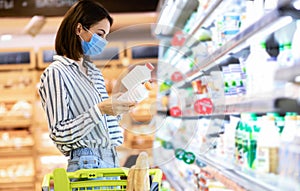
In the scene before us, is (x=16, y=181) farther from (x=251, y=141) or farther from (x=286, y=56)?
(x=286, y=56)

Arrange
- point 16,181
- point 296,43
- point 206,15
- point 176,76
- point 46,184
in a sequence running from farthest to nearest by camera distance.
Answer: point 16,181 < point 206,15 < point 296,43 < point 176,76 < point 46,184

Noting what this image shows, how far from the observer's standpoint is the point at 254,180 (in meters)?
2.61

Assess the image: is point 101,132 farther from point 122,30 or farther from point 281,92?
point 281,92

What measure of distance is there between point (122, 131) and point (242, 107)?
1.06 m

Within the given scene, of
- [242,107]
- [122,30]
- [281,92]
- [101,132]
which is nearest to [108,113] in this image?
[101,132]

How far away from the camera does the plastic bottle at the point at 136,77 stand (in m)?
2.05

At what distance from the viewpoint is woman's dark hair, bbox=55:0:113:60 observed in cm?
233

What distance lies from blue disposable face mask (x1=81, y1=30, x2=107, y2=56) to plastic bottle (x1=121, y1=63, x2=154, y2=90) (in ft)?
0.71

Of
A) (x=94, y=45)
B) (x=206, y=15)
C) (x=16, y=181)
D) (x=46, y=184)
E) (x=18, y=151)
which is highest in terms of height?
(x=206, y=15)

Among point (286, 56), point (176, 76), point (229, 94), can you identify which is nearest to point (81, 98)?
point (176, 76)

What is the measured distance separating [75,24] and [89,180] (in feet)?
2.07

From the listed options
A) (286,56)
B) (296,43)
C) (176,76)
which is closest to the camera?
(176,76)

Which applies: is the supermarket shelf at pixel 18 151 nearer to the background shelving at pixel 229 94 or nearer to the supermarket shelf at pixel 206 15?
the supermarket shelf at pixel 206 15

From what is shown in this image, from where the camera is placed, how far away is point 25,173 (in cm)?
799
